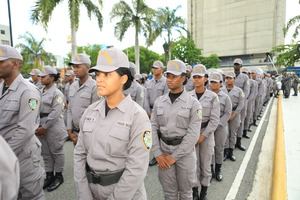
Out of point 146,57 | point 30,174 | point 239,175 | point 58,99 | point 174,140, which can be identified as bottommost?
point 239,175

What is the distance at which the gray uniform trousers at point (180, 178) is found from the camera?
3.36 metres

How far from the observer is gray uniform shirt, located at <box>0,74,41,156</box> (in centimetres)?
307

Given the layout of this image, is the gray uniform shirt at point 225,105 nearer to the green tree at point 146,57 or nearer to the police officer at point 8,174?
the police officer at point 8,174

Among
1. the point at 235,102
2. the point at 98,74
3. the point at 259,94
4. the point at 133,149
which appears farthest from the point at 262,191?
the point at 259,94

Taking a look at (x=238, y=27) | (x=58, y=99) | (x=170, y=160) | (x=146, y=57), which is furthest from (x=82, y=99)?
(x=238, y=27)

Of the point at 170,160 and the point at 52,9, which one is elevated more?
the point at 52,9

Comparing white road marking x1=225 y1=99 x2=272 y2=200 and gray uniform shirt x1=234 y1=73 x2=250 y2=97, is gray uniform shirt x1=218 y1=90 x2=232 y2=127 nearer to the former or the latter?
white road marking x1=225 y1=99 x2=272 y2=200

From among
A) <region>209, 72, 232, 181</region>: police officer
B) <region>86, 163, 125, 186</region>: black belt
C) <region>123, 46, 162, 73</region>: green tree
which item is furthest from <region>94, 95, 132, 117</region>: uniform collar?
<region>123, 46, 162, 73</region>: green tree

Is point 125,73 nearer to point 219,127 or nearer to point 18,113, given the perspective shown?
point 18,113

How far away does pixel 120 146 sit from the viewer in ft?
7.20

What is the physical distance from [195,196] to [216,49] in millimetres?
76462

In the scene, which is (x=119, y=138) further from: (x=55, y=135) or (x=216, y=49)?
(x=216, y=49)

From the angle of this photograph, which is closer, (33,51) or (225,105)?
(225,105)

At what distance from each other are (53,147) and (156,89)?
9.81 feet
